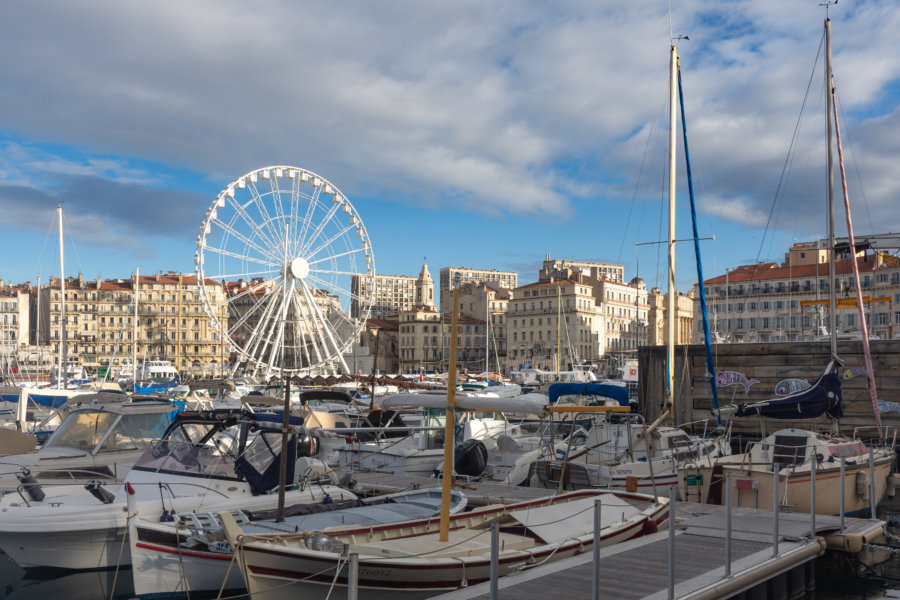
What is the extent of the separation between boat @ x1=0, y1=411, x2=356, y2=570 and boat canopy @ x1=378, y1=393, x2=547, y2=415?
3.17 metres

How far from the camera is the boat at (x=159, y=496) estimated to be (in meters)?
13.6

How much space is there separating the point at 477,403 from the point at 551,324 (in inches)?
4417

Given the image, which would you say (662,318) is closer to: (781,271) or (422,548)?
(781,271)

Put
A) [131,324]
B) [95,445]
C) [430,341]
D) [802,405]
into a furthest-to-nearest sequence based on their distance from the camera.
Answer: [430,341]
[131,324]
[802,405]
[95,445]

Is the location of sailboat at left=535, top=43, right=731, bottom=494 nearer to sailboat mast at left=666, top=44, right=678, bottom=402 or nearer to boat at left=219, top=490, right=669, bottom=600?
boat at left=219, top=490, right=669, bottom=600

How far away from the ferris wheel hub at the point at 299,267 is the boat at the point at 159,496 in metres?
39.0

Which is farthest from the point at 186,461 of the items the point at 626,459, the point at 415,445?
the point at 415,445

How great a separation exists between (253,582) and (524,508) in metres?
4.95

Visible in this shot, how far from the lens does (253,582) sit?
988 cm

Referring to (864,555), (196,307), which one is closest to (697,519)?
(864,555)

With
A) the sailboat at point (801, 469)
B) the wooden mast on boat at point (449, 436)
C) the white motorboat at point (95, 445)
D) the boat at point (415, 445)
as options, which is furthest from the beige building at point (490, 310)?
the wooden mast on boat at point (449, 436)

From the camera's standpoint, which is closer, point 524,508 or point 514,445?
point 524,508

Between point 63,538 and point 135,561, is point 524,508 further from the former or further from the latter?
point 63,538

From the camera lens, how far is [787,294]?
98938 mm
